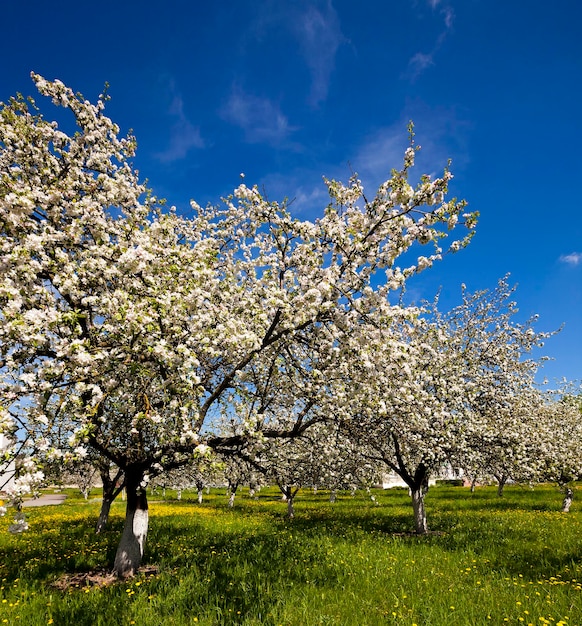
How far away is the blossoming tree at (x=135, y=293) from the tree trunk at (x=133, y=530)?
0.13ft

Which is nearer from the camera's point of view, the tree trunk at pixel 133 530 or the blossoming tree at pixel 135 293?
the blossoming tree at pixel 135 293

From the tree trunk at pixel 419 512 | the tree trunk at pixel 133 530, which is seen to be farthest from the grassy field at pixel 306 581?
the tree trunk at pixel 419 512

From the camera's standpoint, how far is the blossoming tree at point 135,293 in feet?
20.9

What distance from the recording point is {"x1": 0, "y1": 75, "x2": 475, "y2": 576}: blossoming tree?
6375 mm

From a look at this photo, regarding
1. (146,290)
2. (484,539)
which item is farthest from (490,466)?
(146,290)

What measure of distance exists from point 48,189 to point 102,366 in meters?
3.93

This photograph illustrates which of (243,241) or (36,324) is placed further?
(243,241)

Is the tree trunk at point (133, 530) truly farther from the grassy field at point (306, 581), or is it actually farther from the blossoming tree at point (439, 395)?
the blossoming tree at point (439, 395)

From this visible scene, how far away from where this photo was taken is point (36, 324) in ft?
18.3

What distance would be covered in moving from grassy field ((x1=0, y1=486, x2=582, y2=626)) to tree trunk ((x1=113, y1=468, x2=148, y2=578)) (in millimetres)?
544

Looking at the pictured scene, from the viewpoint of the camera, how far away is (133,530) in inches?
412

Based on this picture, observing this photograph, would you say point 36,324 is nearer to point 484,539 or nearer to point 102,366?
point 102,366

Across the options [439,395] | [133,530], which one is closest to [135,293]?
[133,530]

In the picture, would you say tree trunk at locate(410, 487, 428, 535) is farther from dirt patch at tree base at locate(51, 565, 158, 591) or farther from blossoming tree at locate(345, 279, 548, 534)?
dirt patch at tree base at locate(51, 565, 158, 591)
